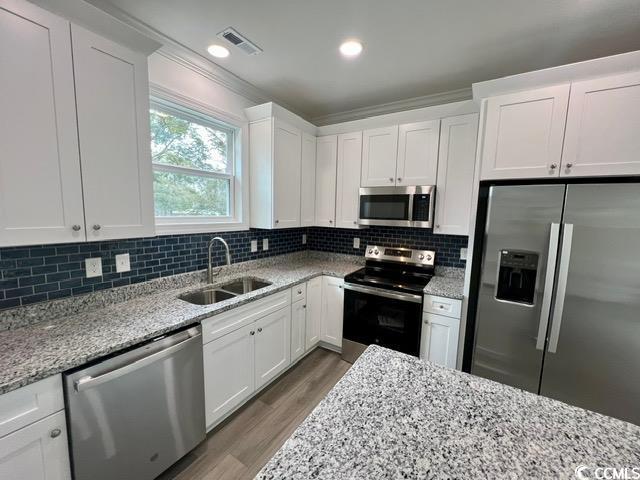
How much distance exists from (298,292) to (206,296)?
0.79 m

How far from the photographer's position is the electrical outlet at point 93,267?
158cm

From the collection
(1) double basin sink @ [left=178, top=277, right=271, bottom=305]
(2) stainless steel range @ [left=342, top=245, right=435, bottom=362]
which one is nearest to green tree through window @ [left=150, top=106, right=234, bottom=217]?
(1) double basin sink @ [left=178, top=277, right=271, bottom=305]

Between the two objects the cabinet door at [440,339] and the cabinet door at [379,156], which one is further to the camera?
the cabinet door at [379,156]

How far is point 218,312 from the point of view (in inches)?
65.1

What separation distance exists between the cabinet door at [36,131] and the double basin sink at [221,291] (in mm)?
901

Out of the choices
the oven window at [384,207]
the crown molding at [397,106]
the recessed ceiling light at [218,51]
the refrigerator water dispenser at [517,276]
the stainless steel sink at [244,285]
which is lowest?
the stainless steel sink at [244,285]

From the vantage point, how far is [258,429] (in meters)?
1.86

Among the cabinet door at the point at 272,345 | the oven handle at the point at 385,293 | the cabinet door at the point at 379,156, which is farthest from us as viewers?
the cabinet door at the point at 379,156

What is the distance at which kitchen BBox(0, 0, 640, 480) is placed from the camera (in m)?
0.92

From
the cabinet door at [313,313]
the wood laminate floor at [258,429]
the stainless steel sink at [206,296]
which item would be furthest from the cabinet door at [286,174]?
the wood laminate floor at [258,429]

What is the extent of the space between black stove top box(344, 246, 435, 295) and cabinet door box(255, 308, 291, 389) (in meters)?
0.73

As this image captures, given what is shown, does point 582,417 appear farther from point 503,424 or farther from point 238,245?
Result: point 238,245

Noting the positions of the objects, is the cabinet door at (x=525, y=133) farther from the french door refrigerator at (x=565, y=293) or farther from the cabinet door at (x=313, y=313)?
the cabinet door at (x=313, y=313)

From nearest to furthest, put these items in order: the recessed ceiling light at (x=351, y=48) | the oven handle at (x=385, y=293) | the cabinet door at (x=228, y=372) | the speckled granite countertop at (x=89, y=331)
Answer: the speckled granite countertop at (x=89, y=331) → the cabinet door at (x=228, y=372) → the recessed ceiling light at (x=351, y=48) → the oven handle at (x=385, y=293)
